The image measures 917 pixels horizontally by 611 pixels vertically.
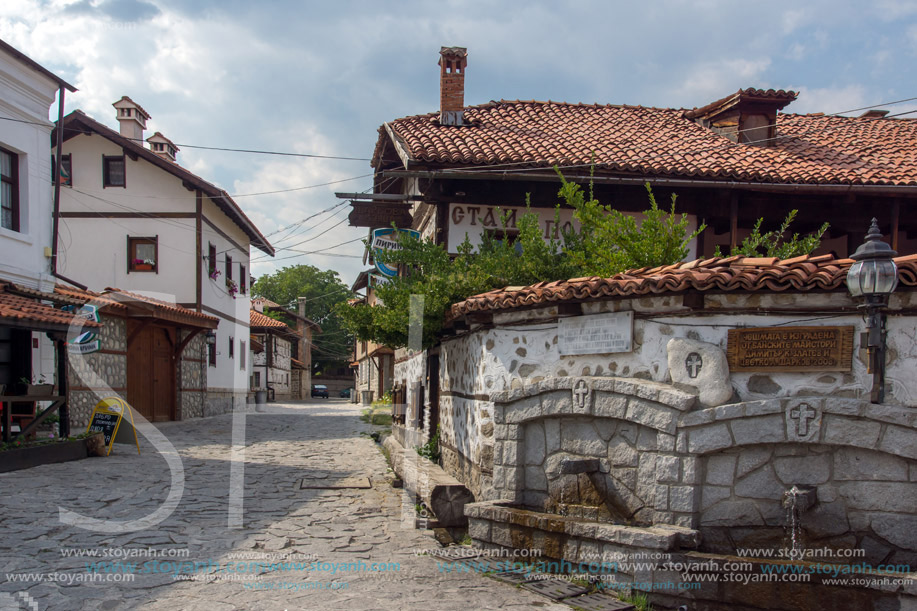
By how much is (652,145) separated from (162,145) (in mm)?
16892

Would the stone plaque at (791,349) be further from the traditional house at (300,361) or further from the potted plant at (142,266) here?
the traditional house at (300,361)

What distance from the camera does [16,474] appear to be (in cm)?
870

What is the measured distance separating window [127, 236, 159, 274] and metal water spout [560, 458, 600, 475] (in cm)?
1667

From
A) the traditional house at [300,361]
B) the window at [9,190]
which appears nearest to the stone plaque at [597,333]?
the window at [9,190]

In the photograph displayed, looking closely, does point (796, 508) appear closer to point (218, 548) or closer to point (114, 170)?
point (218, 548)

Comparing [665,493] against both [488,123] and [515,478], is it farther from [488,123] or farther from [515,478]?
[488,123]

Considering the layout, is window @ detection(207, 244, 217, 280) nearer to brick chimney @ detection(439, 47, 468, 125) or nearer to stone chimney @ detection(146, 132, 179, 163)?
stone chimney @ detection(146, 132, 179, 163)

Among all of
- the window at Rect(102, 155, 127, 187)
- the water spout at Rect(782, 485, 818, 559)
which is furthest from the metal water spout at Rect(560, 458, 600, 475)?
the window at Rect(102, 155, 127, 187)

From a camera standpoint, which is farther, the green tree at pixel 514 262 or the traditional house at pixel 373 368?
the traditional house at pixel 373 368

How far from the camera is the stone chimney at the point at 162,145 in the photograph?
22.5 meters

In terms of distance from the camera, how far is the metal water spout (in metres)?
5.70

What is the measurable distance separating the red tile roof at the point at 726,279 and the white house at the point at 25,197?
30.3 feet

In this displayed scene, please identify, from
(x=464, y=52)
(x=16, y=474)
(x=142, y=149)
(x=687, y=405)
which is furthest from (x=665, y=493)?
(x=142, y=149)

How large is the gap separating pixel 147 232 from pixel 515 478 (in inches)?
646
